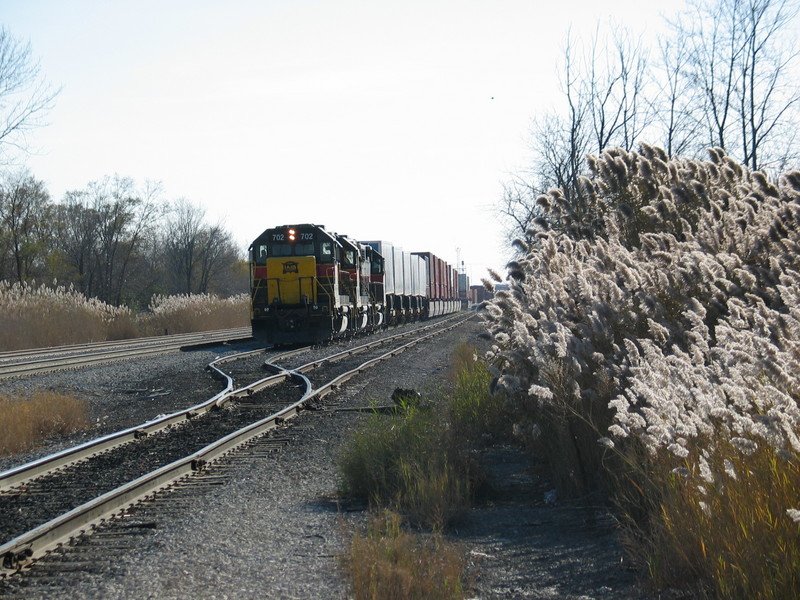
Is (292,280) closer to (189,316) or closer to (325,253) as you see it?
(325,253)

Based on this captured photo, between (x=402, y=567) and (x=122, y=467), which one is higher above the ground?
(x=402, y=567)

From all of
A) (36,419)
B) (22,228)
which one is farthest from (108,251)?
(36,419)

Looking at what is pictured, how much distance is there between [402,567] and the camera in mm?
4449

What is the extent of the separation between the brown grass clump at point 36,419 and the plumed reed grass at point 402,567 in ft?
21.8

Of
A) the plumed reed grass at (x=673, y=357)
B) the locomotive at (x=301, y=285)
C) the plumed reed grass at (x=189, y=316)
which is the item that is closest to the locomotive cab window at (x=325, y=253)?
the locomotive at (x=301, y=285)

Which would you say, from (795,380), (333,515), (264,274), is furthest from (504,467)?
(264,274)

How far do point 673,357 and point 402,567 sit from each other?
1.77 metres

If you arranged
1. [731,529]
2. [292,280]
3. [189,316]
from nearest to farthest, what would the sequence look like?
[731,529] < [292,280] < [189,316]

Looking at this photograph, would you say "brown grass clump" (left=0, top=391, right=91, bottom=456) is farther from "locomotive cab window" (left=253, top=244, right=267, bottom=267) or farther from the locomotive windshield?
"locomotive cab window" (left=253, top=244, right=267, bottom=267)

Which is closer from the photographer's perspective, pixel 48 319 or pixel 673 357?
pixel 673 357

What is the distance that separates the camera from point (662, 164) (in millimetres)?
9398

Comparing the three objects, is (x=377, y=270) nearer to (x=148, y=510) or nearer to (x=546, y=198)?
(x=546, y=198)

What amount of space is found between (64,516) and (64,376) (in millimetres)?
12441

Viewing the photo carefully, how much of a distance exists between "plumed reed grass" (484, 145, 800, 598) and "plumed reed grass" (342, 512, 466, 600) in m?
1.03
